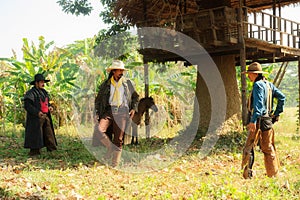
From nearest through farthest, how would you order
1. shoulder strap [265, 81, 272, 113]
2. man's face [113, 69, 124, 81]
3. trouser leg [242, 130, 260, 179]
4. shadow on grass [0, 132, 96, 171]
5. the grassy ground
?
1. the grassy ground
2. trouser leg [242, 130, 260, 179]
3. shoulder strap [265, 81, 272, 113]
4. man's face [113, 69, 124, 81]
5. shadow on grass [0, 132, 96, 171]

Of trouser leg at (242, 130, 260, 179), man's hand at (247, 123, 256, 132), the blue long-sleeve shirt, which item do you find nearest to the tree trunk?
trouser leg at (242, 130, 260, 179)

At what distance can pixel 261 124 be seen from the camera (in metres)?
6.79

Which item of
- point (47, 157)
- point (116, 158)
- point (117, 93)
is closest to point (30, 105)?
point (47, 157)

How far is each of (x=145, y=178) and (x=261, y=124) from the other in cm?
213

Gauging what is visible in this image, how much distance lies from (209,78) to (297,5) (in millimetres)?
4629

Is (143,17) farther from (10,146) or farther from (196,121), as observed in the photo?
(10,146)

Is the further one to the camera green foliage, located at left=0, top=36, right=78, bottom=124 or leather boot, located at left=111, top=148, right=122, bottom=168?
green foliage, located at left=0, top=36, right=78, bottom=124

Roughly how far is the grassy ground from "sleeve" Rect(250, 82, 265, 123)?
961 millimetres

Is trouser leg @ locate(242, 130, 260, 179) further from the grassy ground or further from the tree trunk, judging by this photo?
the tree trunk

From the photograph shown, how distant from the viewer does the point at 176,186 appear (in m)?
6.49

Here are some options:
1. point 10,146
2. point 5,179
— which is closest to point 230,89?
point 10,146

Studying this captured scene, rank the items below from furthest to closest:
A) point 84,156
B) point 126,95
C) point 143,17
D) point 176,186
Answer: point 143,17 < point 84,156 < point 126,95 < point 176,186

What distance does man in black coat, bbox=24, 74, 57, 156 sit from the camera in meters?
9.73

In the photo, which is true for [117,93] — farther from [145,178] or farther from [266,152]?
[266,152]
